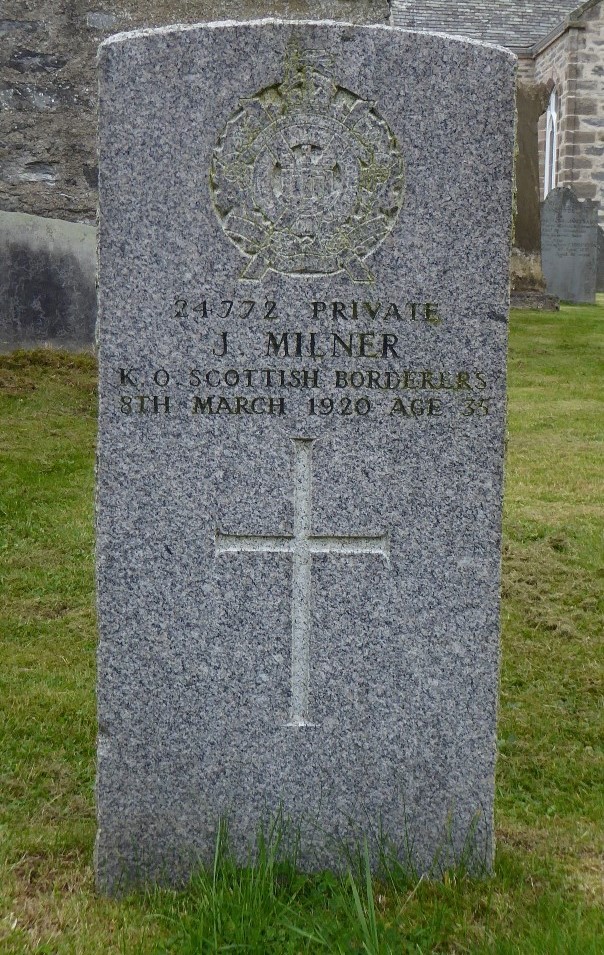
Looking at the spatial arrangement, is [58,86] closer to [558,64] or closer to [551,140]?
[558,64]

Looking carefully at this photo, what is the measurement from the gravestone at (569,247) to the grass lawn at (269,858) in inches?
364

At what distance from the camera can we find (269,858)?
278 centimetres

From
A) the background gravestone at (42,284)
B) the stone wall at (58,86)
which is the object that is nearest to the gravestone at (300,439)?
the background gravestone at (42,284)

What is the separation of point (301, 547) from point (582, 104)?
2190 cm

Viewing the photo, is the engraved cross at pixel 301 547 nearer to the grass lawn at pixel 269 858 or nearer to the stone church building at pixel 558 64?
the grass lawn at pixel 269 858

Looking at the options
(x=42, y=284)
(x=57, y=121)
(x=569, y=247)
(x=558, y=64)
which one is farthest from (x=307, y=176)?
(x=558, y=64)

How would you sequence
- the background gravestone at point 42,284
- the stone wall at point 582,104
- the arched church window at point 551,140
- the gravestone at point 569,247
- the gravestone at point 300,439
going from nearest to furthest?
the gravestone at point 300,439
the background gravestone at point 42,284
the gravestone at point 569,247
the stone wall at point 582,104
the arched church window at point 551,140

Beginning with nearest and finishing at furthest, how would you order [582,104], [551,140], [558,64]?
[582,104], [558,64], [551,140]

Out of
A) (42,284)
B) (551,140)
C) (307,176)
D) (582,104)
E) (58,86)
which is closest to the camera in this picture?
(307,176)

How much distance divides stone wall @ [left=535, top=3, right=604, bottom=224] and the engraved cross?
2158cm

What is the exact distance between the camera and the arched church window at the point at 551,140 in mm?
23250

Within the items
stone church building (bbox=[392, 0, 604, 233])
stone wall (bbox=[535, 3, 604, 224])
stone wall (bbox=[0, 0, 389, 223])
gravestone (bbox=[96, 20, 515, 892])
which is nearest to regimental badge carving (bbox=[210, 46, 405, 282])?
gravestone (bbox=[96, 20, 515, 892])

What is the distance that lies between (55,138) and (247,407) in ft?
26.1

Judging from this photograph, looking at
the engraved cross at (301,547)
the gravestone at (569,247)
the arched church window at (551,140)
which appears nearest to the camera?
the engraved cross at (301,547)
